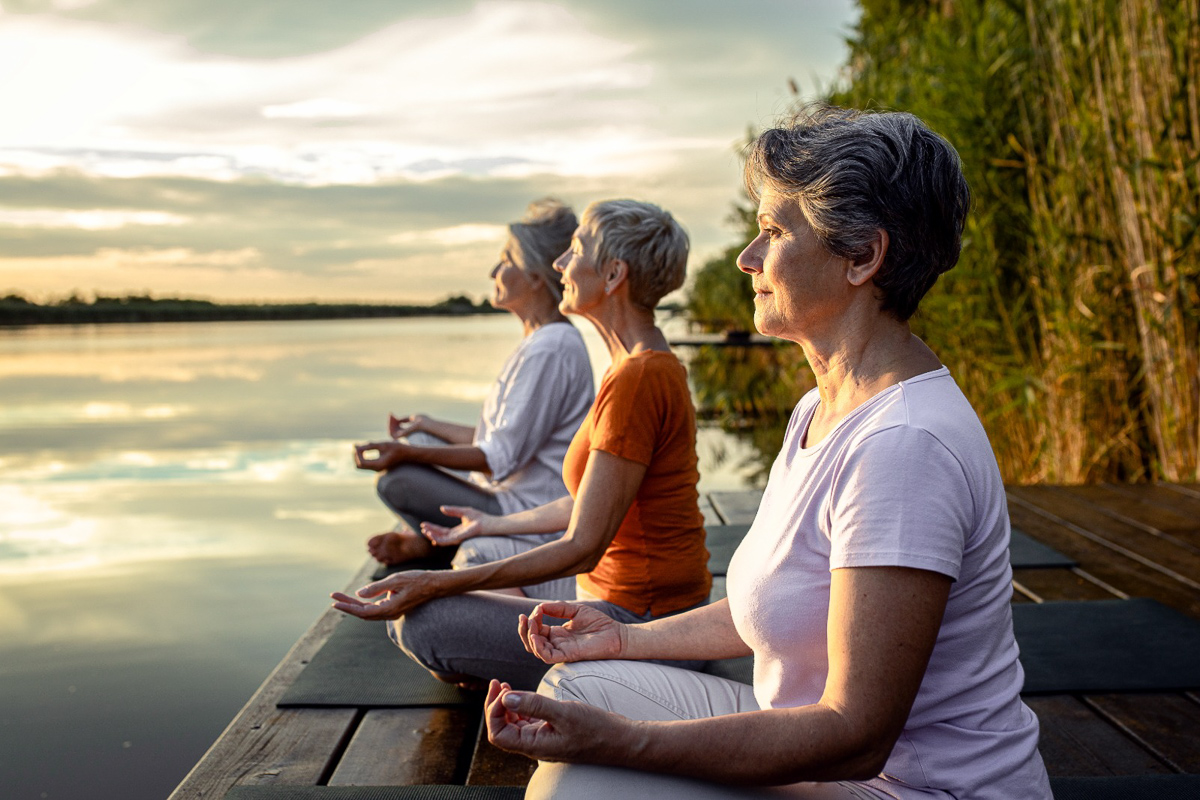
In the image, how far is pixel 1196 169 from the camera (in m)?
3.74

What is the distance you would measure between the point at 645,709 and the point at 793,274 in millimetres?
576

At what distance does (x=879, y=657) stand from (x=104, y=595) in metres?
3.71

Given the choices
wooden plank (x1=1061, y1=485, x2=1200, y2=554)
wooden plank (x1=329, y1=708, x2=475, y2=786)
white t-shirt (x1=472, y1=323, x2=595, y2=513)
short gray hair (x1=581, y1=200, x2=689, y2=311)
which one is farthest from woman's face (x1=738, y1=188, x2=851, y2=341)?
wooden plank (x1=1061, y1=485, x2=1200, y2=554)

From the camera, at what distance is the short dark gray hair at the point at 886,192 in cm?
98

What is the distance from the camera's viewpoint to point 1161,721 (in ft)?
6.23

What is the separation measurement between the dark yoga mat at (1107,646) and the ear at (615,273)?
1.22 meters

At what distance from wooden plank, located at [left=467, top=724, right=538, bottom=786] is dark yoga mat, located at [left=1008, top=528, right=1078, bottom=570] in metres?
1.83

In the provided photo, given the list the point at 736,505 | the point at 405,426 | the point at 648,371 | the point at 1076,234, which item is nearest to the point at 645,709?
the point at 648,371

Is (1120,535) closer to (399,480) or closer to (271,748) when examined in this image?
(399,480)

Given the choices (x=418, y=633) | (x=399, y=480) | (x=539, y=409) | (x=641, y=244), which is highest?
(x=641, y=244)

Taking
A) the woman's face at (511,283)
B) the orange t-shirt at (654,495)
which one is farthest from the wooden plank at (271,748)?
the woman's face at (511,283)

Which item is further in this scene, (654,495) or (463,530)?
(463,530)

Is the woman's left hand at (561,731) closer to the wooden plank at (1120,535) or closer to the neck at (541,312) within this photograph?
the neck at (541,312)

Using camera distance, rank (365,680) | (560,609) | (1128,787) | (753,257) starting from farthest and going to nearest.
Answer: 1. (365,680)
2. (1128,787)
3. (560,609)
4. (753,257)
